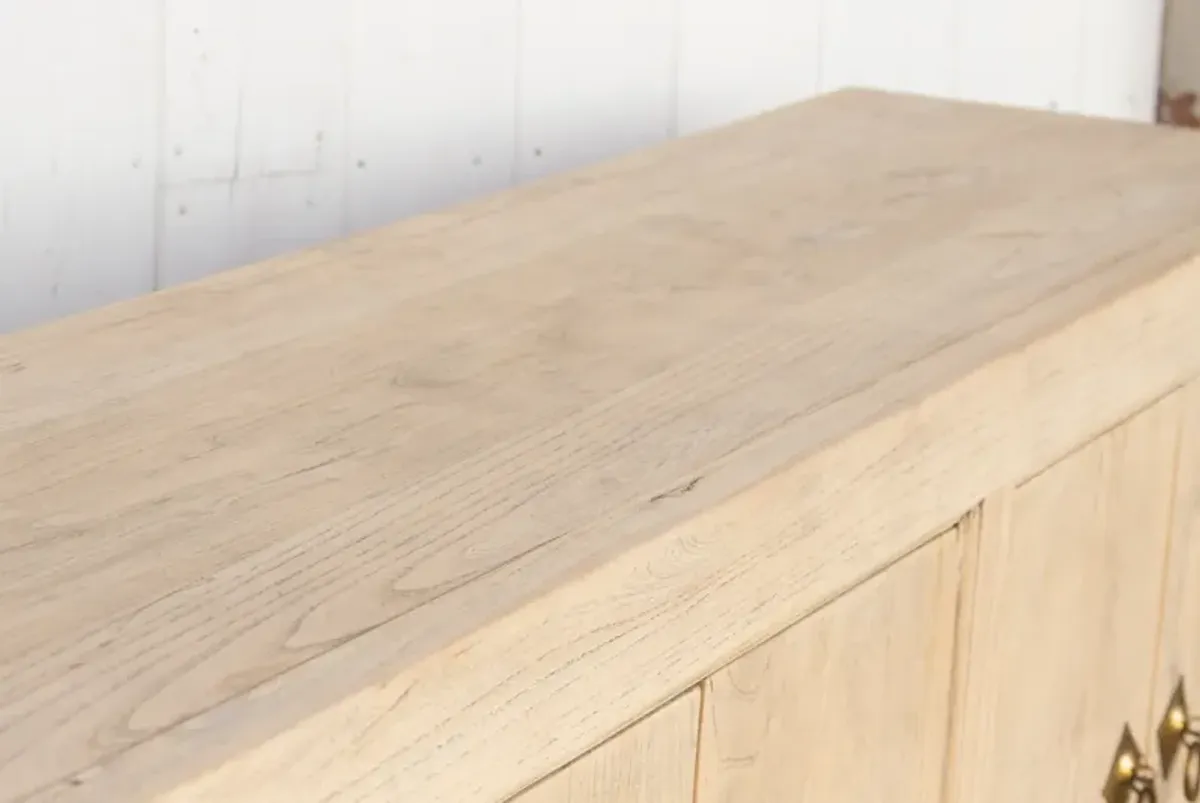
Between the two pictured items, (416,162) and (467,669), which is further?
(416,162)

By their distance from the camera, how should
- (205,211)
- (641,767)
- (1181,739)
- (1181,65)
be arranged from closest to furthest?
(641,767), (205,211), (1181,739), (1181,65)

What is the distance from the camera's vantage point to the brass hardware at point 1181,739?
122 centimetres

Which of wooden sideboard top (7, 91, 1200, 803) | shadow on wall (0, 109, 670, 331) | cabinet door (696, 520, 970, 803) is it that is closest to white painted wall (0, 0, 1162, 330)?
shadow on wall (0, 109, 670, 331)

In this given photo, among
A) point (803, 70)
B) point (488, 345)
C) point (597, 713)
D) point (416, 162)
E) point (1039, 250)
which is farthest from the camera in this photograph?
point (803, 70)

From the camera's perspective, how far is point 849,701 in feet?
2.63

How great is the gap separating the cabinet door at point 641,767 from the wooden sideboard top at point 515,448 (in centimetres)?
1

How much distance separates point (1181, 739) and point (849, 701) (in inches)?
21.3

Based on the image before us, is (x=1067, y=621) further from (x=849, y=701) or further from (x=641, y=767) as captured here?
(x=641, y=767)

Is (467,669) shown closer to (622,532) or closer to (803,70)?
(622,532)

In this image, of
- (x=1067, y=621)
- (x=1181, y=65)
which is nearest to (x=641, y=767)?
(x=1067, y=621)

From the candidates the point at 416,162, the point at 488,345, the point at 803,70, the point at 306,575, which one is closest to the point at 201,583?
the point at 306,575

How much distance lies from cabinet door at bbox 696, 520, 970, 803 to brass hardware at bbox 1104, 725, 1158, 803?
0.94 ft

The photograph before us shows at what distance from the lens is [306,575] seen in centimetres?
61

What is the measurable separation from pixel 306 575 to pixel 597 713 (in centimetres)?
12
